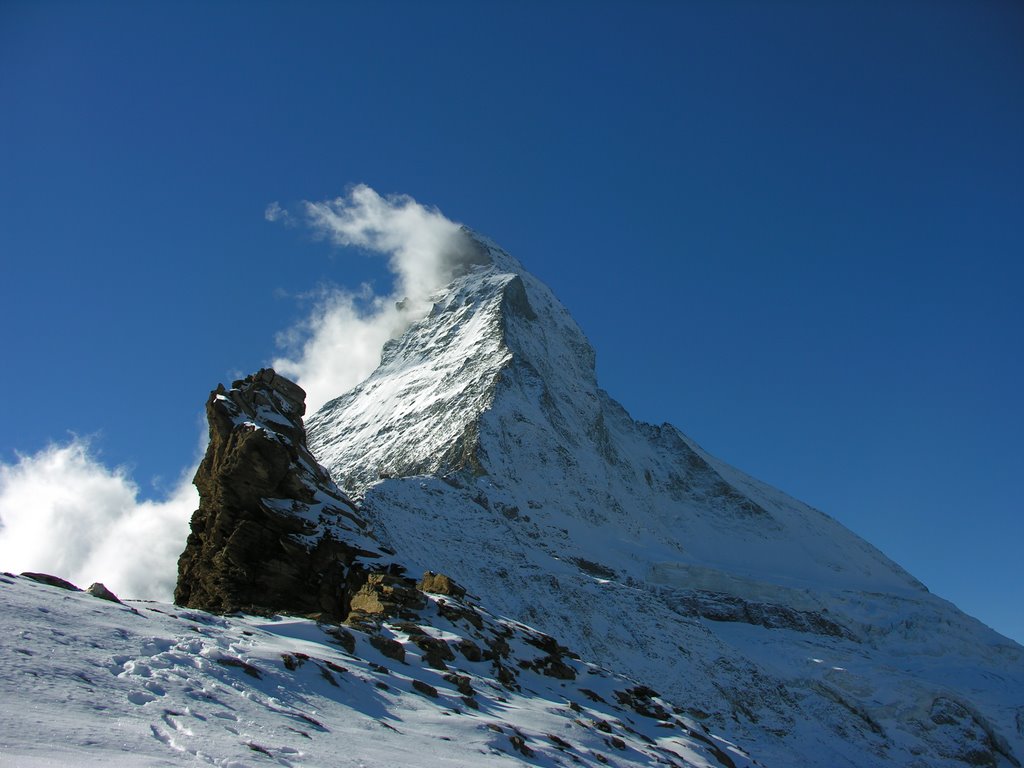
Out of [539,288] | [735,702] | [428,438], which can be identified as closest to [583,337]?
[539,288]

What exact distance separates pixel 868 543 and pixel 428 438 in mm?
99960

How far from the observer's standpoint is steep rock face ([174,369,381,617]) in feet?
122

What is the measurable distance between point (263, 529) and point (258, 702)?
2306 centimetres

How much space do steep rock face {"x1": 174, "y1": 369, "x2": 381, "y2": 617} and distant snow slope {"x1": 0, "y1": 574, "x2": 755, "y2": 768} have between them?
10.7 m

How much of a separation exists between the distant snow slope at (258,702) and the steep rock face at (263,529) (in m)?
10.7

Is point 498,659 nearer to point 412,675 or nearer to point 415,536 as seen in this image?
point 412,675

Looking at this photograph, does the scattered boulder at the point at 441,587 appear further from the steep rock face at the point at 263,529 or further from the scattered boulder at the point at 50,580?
the scattered boulder at the point at 50,580

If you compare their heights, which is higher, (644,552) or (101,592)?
(644,552)

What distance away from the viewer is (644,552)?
351 feet

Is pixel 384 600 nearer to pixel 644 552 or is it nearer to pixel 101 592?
pixel 101 592

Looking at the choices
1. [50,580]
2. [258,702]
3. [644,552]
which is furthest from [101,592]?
[644,552]

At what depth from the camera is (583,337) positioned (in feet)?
587

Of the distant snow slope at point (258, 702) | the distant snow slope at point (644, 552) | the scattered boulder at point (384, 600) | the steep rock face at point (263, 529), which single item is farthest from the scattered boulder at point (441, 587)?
the distant snow slope at point (258, 702)

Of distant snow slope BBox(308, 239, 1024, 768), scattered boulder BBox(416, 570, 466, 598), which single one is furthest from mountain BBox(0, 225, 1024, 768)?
distant snow slope BBox(308, 239, 1024, 768)
